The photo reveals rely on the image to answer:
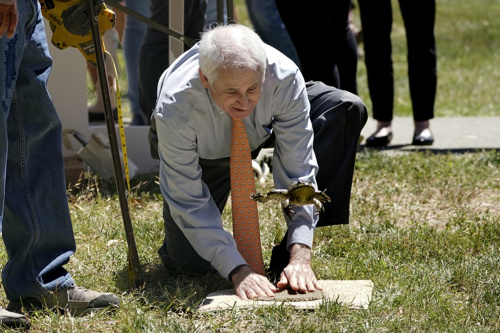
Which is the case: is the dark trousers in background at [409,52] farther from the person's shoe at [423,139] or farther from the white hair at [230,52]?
the white hair at [230,52]

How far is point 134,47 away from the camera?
5945mm

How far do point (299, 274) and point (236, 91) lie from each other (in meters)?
0.69

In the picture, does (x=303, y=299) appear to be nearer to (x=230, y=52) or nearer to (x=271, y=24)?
(x=230, y=52)

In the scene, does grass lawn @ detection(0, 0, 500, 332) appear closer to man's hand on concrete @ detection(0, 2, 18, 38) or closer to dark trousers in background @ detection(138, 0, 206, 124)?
dark trousers in background @ detection(138, 0, 206, 124)

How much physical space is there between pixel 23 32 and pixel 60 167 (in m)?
0.50

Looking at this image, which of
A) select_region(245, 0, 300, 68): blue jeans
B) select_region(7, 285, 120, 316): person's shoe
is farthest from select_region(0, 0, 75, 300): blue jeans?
select_region(245, 0, 300, 68): blue jeans

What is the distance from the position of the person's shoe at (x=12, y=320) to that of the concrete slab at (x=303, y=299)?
0.59 m

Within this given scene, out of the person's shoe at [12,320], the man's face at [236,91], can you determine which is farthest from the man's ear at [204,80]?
the person's shoe at [12,320]

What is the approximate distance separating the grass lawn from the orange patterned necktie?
193 millimetres

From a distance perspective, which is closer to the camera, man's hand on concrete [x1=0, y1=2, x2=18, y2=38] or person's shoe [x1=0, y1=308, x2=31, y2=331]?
man's hand on concrete [x1=0, y1=2, x2=18, y2=38]

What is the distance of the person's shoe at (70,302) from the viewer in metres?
2.94

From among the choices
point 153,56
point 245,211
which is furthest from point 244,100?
point 153,56

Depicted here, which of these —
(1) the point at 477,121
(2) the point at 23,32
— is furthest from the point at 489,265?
(1) the point at 477,121

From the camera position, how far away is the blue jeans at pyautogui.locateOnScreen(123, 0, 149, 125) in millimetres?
5719
